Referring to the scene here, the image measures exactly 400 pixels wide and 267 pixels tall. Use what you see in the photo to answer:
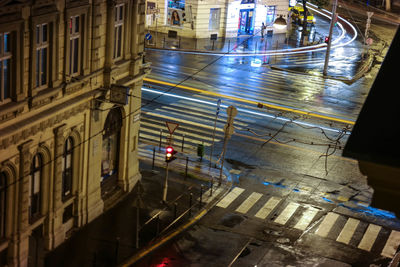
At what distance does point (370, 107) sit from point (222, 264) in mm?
15380

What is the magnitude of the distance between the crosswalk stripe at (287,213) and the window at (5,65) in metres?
12.6

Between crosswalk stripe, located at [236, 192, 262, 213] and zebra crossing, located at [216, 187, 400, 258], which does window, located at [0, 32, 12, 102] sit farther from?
crosswalk stripe, located at [236, 192, 262, 213]

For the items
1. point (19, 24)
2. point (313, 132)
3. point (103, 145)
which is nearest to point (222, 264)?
point (103, 145)

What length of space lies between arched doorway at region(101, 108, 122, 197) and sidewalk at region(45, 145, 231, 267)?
3.05 feet

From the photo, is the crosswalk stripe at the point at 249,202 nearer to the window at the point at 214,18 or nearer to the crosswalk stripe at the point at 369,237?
the crosswalk stripe at the point at 369,237

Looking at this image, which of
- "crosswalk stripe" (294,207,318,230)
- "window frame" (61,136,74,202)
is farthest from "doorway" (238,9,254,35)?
"window frame" (61,136,74,202)

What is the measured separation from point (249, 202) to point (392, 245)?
6.18 m

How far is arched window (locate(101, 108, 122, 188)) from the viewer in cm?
2701

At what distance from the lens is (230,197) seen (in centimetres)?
3003

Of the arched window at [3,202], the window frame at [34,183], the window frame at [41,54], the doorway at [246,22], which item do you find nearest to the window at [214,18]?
the doorway at [246,22]

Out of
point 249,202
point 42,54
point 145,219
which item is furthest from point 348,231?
point 42,54

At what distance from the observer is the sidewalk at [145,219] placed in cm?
2347

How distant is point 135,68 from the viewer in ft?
90.9

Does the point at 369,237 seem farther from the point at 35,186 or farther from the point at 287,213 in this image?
the point at 35,186
